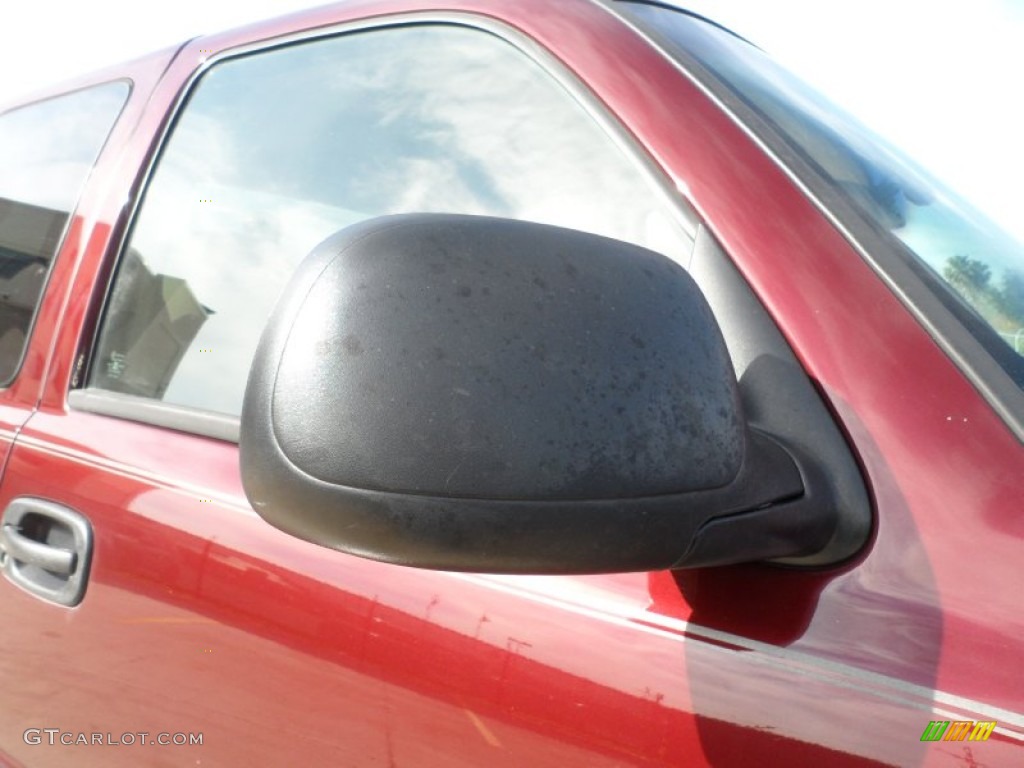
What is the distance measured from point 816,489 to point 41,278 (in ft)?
5.55

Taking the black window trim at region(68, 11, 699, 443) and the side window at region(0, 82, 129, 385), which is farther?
the side window at region(0, 82, 129, 385)

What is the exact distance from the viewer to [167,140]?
1.98m

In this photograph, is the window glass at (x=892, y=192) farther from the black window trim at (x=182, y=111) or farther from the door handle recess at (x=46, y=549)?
the door handle recess at (x=46, y=549)

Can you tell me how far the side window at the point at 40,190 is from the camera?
2068 mm

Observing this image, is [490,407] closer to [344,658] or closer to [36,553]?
[344,658]

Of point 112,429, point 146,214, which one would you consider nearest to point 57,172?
point 146,214

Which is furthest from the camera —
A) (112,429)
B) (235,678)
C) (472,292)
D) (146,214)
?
(146,214)

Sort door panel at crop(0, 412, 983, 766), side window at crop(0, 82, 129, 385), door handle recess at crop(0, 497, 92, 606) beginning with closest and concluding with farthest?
door panel at crop(0, 412, 983, 766), door handle recess at crop(0, 497, 92, 606), side window at crop(0, 82, 129, 385)

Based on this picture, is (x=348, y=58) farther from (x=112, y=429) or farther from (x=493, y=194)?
(x=112, y=429)

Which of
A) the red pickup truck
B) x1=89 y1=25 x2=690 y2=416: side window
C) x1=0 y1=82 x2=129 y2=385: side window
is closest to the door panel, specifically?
the red pickup truck

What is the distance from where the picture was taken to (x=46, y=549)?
66.8 inches

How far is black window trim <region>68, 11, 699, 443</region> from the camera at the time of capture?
48.4 inches

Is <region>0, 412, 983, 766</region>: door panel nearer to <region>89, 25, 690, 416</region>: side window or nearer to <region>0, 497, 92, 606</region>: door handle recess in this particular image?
<region>0, 497, 92, 606</region>: door handle recess

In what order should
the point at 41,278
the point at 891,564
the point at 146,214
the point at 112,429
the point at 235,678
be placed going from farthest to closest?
1. the point at 41,278
2. the point at 146,214
3. the point at 112,429
4. the point at 235,678
5. the point at 891,564
